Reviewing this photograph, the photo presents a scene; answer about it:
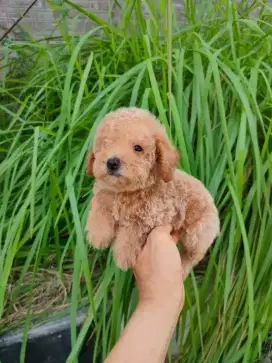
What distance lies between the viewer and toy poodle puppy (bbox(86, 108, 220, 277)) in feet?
1.64

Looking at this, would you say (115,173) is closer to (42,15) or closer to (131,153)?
(131,153)

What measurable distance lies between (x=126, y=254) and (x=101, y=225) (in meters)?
0.05

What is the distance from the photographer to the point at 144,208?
1.79 feet

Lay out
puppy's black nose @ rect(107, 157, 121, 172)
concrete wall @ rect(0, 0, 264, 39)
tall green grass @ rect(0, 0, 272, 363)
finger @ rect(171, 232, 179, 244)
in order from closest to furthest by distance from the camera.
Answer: puppy's black nose @ rect(107, 157, 121, 172), finger @ rect(171, 232, 179, 244), tall green grass @ rect(0, 0, 272, 363), concrete wall @ rect(0, 0, 264, 39)

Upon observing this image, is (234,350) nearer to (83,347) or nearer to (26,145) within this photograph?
(83,347)

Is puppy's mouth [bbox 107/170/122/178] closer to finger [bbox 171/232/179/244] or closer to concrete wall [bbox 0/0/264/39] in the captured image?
finger [bbox 171/232/179/244]

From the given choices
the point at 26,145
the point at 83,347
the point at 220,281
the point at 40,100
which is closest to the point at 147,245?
the point at 220,281

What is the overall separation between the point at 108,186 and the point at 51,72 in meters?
0.83

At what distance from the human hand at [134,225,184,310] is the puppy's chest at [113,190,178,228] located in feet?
0.05

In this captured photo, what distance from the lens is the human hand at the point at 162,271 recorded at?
54 cm

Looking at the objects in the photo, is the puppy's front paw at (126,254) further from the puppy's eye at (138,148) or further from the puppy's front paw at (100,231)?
the puppy's eye at (138,148)

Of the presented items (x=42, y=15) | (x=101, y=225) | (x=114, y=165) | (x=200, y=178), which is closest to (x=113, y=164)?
(x=114, y=165)

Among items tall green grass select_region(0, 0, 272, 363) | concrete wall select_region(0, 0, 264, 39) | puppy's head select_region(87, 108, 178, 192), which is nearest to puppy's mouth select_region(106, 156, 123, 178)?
puppy's head select_region(87, 108, 178, 192)

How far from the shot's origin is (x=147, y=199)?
544 mm
